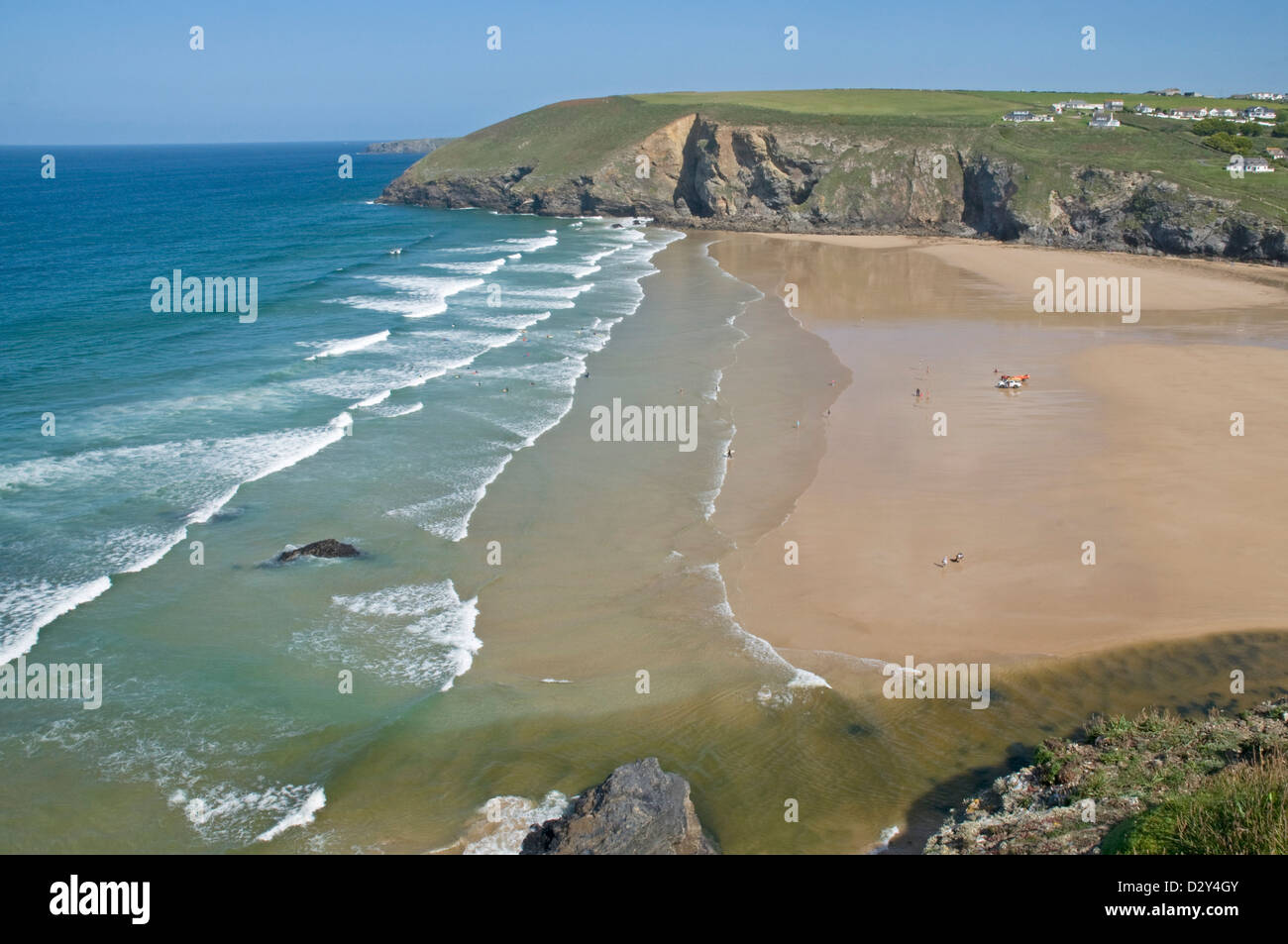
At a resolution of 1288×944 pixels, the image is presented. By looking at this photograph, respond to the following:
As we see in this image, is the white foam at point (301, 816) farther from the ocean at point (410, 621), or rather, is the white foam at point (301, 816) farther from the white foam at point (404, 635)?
the white foam at point (404, 635)

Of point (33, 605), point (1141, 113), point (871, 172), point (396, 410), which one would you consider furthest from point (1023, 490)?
point (1141, 113)

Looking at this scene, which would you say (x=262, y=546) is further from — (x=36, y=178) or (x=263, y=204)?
(x=36, y=178)

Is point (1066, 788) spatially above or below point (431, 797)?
above

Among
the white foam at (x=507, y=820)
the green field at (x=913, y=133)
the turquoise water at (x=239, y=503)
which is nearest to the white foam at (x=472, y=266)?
the turquoise water at (x=239, y=503)

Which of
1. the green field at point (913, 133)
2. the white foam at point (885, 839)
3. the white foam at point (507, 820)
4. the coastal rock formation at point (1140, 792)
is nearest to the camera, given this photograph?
the coastal rock formation at point (1140, 792)

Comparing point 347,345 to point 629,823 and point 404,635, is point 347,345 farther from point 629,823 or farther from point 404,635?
point 629,823
